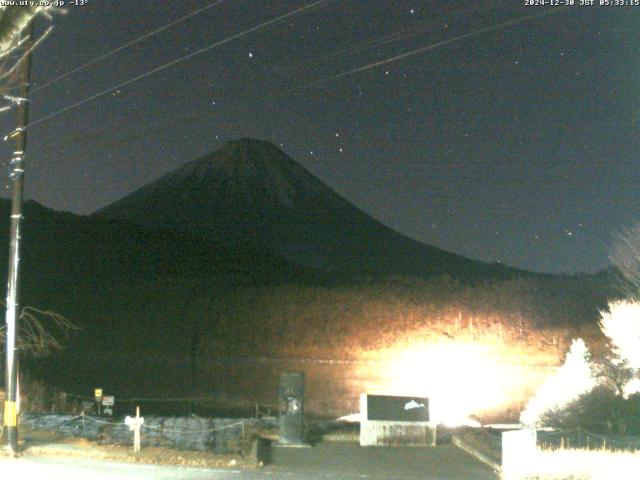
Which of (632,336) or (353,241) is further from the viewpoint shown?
(353,241)

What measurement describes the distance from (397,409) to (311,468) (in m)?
3.71

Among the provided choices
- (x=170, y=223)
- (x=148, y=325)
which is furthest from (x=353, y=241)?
(x=148, y=325)

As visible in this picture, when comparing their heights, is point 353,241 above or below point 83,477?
above

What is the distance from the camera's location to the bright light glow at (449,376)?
4075cm

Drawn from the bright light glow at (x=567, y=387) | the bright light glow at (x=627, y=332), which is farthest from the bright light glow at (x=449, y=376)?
the bright light glow at (x=627, y=332)

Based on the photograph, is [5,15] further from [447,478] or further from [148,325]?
[148,325]

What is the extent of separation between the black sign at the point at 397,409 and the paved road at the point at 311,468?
2.57 feet

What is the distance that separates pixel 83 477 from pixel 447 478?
6024 mm

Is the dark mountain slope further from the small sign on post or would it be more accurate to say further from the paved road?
the paved road

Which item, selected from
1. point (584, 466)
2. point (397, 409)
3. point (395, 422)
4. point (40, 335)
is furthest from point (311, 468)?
point (40, 335)

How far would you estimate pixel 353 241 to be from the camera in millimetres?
192625

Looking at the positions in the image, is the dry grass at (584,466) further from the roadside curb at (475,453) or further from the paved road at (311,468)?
the paved road at (311,468)

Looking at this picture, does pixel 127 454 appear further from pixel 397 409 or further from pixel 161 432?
pixel 397 409

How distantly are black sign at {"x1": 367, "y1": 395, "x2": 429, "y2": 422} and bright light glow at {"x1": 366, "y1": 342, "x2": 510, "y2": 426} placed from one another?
10.1m
